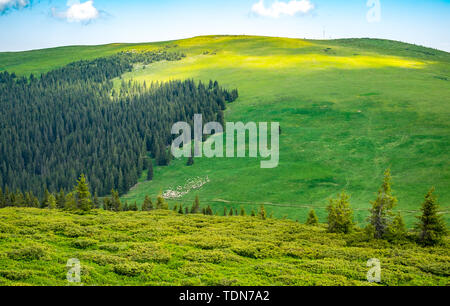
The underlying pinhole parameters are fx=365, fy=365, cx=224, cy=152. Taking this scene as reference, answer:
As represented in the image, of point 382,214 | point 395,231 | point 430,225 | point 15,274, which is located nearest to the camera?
point 15,274

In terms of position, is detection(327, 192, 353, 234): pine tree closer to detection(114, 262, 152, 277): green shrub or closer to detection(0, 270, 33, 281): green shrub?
detection(114, 262, 152, 277): green shrub

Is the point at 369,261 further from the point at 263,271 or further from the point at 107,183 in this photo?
the point at 107,183

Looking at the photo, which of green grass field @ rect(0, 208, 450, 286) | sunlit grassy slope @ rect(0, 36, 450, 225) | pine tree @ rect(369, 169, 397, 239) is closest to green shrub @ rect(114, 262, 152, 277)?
green grass field @ rect(0, 208, 450, 286)

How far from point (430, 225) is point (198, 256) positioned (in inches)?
1033

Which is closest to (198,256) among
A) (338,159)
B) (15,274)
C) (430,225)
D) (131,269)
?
(131,269)

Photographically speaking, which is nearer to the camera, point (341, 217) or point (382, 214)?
point (382, 214)

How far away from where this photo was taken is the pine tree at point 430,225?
131 ft

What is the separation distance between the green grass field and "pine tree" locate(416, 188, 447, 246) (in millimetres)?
1940

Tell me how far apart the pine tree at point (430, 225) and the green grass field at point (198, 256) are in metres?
1.94

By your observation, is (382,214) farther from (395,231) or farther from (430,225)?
(430,225)

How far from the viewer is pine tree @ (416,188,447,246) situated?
3997 cm

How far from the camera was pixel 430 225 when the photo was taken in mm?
40688

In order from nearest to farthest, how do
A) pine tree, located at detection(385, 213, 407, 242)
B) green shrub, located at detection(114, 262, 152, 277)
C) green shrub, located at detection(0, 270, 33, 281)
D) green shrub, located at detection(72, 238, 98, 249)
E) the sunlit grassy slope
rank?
green shrub, located at detection(0, 270, 33, 281), green shrub, located at detection(114, 262, 152, 277), green shrub, located at detection(72, 238, 98, 249), pine tree, located at detection(385, 213, 407, 242), the sunlit grassy slope
